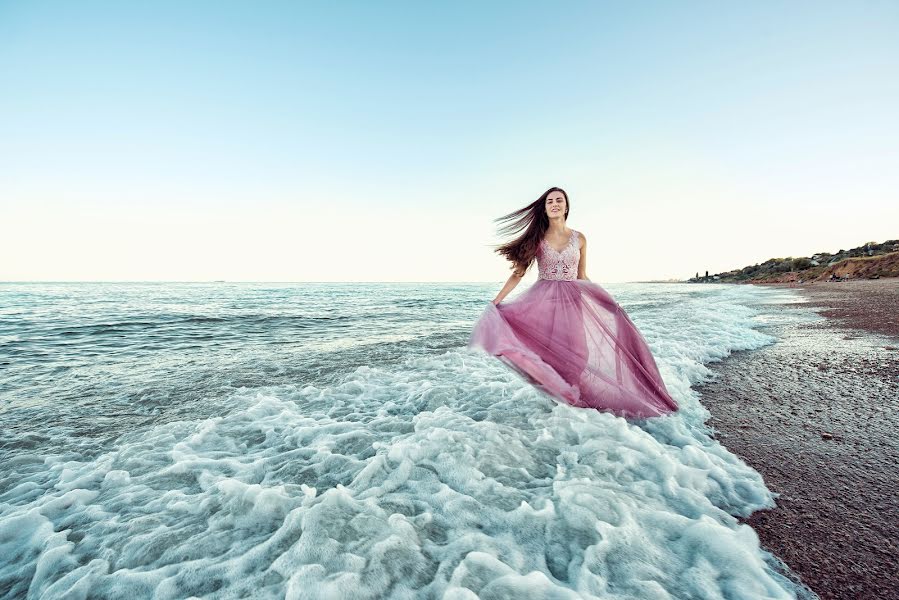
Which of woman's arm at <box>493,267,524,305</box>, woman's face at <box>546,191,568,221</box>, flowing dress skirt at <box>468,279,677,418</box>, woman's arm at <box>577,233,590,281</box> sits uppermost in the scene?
woman's face at <box>546,191,568,221</box>

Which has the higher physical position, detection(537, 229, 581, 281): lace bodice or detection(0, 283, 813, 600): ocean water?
detection(537, 229, 581, 281): lace bodice

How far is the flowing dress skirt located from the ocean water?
31 cm

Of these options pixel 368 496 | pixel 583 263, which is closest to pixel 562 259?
pixel 583 263

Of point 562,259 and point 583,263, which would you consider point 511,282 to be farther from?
point 583,263

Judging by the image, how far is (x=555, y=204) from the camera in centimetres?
461

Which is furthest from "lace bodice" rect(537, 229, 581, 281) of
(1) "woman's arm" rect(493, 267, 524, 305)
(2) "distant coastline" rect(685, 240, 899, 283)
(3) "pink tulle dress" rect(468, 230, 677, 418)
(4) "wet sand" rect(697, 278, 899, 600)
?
(2) "distant coastline" rect(685, 240, 899, 283)

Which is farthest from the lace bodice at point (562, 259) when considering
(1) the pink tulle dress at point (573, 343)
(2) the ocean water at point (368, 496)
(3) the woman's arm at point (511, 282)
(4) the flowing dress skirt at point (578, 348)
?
(2) the ocean water at point (368, 496)

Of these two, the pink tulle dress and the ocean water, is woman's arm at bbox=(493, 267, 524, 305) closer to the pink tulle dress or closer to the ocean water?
the pink tulle dress

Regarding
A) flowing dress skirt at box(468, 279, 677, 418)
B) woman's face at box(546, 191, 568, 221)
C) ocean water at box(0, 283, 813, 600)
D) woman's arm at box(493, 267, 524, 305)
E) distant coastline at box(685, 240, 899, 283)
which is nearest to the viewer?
ocean water at box(0, 283, 813, 600)

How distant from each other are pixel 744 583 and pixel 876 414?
3509 mm

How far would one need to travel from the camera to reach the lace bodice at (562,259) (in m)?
4.66

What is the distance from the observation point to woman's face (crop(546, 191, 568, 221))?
15.1ft

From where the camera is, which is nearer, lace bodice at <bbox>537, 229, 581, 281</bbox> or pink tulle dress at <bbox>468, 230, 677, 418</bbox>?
pink tulle dress at <bbox>468, 230, 677, 418</bbox>

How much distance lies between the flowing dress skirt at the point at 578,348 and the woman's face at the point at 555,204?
2.71 ft
